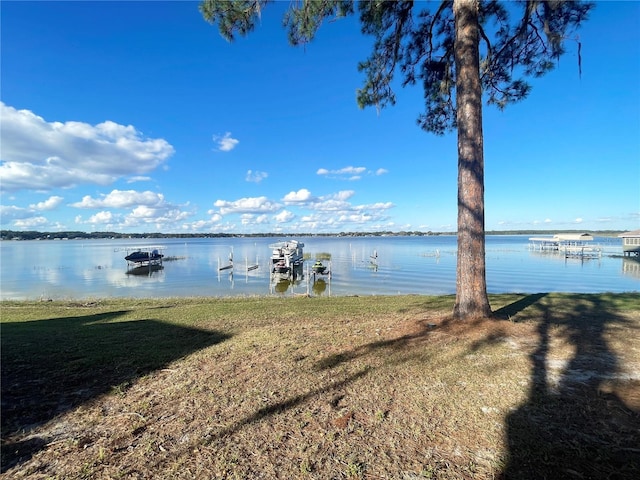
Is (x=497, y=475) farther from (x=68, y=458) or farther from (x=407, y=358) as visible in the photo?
(x=68, y=458)

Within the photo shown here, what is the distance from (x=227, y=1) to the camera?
632 cm

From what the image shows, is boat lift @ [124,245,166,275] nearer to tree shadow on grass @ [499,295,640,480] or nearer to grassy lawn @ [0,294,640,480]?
grassy lawn @ [0,294,640,480]

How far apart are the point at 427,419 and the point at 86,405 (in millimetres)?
3239

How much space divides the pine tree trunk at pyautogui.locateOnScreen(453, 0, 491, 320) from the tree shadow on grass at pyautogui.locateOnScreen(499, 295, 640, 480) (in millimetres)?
1199

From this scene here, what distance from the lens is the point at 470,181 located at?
18.4ft

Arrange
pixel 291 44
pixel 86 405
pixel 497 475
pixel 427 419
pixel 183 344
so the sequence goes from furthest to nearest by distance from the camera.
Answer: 1. pixel 291 44
2. pixel 183 344
3. pixel 86 405
4. pixel 427 419
5. pixel 497 475

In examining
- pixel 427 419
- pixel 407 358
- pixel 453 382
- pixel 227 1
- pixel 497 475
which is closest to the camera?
pixel 497 475

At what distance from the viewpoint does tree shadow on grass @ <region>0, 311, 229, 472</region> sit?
3.01m

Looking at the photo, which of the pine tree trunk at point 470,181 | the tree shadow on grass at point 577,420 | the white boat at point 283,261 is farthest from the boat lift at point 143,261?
the tree shadow on grass at point 577,420

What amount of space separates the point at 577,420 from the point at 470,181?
3778 mm

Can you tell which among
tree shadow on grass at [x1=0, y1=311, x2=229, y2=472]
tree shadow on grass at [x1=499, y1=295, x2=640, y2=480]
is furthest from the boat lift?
tree shadow on grass at [x1=499, y1=295, x2=640, y2=480]

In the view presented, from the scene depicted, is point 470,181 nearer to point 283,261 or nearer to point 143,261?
point 283,261

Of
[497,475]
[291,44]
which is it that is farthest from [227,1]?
[497,475]

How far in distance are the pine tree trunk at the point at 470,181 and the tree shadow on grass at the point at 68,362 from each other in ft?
14.2
